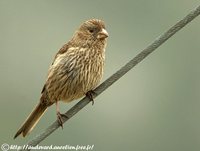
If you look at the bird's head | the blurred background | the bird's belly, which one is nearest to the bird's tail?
the bird's belly

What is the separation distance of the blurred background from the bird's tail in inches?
445

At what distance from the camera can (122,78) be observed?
3312cm

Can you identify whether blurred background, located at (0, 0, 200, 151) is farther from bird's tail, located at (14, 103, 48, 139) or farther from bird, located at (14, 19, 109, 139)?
bird, located at (14, 19, 109, 139)

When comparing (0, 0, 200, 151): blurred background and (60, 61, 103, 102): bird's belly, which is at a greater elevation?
(60, 61, 103, 102): bird's belly

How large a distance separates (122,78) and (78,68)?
22182 mm

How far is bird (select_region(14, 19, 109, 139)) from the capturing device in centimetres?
1091

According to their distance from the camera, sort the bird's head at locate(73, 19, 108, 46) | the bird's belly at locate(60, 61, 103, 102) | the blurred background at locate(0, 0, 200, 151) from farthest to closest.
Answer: the blurred background at locate(0, 0, 200, 151) < the bird's head at locate(73, 19, 108, 46) < the bird's belly at locate(60, 61, 103, 102)

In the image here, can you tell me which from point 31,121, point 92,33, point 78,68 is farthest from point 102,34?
point 31,121

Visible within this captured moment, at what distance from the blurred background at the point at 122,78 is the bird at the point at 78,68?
451 inches

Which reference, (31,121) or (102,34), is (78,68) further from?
(31,121)

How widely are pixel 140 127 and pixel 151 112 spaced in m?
1.24

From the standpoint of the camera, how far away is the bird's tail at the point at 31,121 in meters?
10.7

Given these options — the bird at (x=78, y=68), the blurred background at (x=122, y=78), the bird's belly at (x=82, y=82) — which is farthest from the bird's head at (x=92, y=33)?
the blurred background at (x=122, y=78)

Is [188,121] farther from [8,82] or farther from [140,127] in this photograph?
[8,82]
